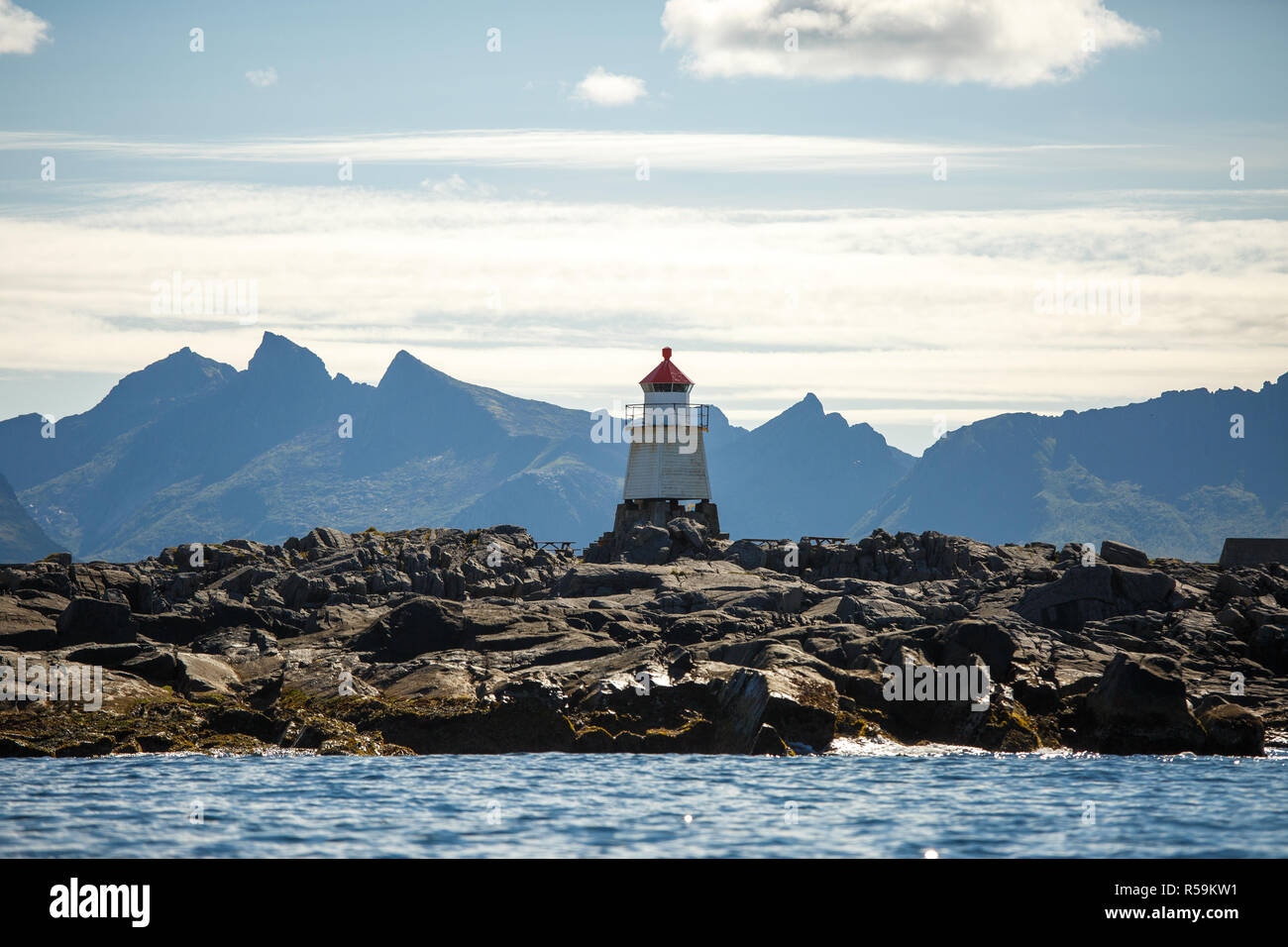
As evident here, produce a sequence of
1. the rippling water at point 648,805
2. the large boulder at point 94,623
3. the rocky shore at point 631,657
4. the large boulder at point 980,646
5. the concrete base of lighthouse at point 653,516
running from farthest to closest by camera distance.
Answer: the concrete base of lighthouse at point 653,516 < the large boulder at point 94,623 < the large boulder at point 980,646 < the rocky shore at point 631,657 < the rippling water at point 648,805

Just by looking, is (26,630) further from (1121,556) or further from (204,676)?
(1121,556)

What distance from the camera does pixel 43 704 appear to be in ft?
112

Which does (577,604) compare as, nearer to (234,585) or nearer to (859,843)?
(234,585)

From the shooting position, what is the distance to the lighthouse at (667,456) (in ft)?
220

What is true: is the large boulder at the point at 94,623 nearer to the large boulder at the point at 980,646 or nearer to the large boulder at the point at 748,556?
the large boulder at the point at 980,646

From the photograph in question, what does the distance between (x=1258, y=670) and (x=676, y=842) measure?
75.6 feet

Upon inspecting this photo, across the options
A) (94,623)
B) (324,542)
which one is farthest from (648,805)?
(324,542)

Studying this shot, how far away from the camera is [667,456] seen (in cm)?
6750

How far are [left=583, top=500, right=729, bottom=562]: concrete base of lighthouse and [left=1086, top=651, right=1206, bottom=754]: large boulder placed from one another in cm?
3281

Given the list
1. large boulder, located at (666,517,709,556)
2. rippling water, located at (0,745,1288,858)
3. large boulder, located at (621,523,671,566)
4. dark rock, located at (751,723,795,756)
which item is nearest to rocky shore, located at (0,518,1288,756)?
dark rock, located at (751,723,795,756)

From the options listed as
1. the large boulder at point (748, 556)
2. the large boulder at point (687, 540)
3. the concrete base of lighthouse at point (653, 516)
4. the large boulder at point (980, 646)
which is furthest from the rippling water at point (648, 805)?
the concrete base of lighthouse at point (653, 516)

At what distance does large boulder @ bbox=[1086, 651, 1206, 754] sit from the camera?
32094mm

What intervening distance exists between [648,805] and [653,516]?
135 feet

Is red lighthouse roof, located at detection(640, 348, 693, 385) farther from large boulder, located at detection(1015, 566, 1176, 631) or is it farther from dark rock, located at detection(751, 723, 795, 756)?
dark rock, located at detection(751, 723, 795, 756)
